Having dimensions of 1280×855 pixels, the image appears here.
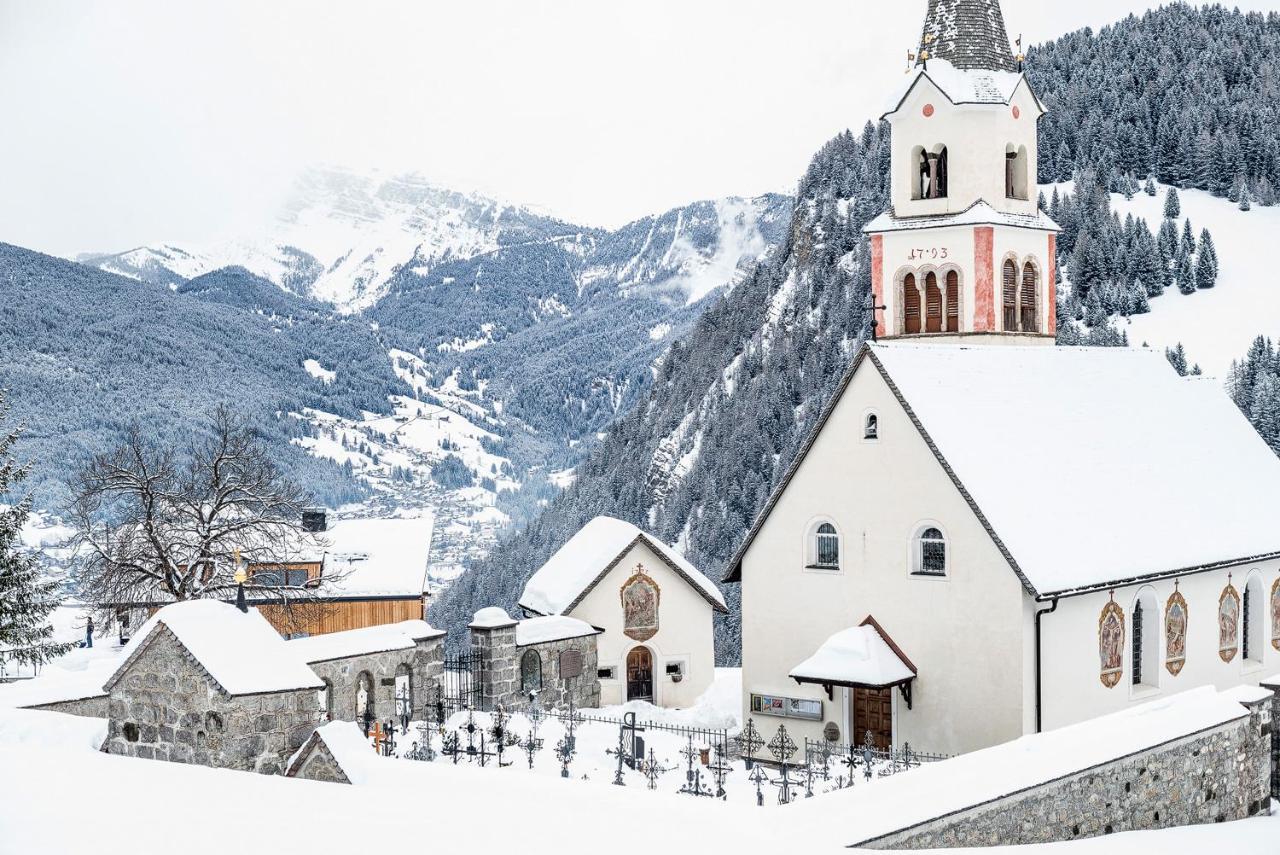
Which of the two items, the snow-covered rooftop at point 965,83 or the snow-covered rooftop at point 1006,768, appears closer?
the snow-covered rooftop at point 1006,768

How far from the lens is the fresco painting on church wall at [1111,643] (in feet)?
109

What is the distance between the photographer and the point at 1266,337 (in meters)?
102

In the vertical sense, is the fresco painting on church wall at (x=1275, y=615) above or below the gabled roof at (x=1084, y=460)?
below

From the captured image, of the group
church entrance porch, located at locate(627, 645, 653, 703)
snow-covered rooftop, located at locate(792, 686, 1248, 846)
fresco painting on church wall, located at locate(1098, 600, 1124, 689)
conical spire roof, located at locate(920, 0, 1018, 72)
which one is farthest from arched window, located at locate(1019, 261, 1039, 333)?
church entrance porch, located at locate(627, 645, 653, 703)

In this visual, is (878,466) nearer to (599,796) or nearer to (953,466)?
(953,466)

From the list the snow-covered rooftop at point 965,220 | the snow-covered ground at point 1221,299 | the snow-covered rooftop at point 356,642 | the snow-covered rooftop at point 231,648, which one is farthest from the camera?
the snow-covered ground at point 1221,299

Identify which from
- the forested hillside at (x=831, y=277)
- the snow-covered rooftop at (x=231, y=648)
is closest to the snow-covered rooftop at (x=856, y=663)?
the snow-covered rooftop at (x=231, y=648)

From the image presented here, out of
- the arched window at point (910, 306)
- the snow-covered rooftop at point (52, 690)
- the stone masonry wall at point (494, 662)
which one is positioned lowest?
the stone masonry wall at point (494, 662)

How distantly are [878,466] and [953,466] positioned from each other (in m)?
1.76

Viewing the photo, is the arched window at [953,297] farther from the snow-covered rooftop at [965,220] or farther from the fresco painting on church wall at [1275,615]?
the fresco painting on church wall at [1275,615]

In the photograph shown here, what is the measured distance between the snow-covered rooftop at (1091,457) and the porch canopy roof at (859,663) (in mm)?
3497

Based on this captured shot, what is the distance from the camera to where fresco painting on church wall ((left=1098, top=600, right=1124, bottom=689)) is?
109ft

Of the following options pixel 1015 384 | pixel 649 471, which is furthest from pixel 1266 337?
pixel 1015 384

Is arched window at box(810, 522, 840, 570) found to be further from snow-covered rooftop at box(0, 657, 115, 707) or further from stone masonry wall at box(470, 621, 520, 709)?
snow-covered rooftop at box(0, 657, 115, 707)
